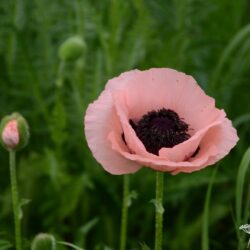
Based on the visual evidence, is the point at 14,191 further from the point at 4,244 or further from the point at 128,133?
the point at 128,133

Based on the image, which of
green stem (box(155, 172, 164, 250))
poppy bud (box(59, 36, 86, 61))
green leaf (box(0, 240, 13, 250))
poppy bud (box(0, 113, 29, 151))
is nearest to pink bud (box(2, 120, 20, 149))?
poppy bud (box(0, 113, 29, 151))

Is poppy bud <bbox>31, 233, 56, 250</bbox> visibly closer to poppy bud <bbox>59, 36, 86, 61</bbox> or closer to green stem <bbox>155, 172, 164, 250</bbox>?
green stem <bbox>155, 172, 164, 250</bbox>

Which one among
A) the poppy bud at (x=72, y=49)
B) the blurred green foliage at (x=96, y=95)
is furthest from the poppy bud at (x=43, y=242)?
the poppy bud at (x=72, y=49)

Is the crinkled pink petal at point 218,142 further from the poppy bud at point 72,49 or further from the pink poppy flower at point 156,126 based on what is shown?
the poppy bud at point 72,49

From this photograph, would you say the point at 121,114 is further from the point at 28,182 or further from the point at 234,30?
the point at 234,30

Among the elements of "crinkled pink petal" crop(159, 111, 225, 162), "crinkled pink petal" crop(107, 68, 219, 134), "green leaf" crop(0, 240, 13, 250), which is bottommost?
"green leaf" crop(0, 240, 13, 250)

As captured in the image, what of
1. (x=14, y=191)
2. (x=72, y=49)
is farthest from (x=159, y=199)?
(x=72, y=49)
